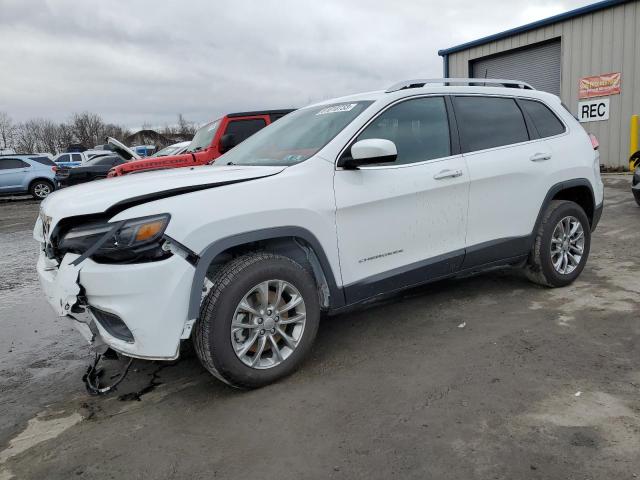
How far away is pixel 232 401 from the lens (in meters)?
2.98

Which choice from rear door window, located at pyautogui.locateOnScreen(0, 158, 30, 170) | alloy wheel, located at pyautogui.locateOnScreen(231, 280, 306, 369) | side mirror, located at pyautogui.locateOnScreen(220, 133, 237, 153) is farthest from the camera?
rear door window, located at pyautogui.locateOnScreen(0, 158, 30, 170)

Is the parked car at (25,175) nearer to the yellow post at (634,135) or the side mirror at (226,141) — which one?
the side mirror at (226,141)

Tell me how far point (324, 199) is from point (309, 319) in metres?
0.74

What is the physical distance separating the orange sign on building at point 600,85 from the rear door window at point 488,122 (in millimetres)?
11782

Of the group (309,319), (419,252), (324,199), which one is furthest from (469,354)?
(324,199)

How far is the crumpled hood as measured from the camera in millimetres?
2770

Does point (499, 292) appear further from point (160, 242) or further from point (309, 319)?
point (160, 242)

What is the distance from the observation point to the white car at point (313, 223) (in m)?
2.71

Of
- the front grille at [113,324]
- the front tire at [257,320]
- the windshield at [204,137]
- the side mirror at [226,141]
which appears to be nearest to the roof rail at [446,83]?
the front tire at [257,320]

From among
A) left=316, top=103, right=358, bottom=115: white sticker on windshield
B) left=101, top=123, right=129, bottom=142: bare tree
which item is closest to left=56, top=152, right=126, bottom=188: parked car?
left=316, top=103, right=358, bottom=115: white sticker on windshield

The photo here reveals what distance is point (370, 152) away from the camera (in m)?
3.16

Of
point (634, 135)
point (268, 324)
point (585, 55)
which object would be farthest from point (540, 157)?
point (585, 55)

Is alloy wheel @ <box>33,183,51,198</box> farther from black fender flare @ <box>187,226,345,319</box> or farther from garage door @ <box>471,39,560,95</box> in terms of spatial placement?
black fender flare @ <box>187,226,345,319</box>

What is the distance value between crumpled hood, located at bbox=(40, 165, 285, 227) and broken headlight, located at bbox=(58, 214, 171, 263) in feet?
0.45
